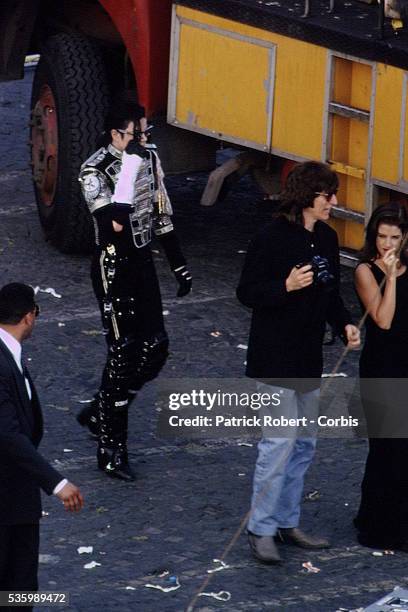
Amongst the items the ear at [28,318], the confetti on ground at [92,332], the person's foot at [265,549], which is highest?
the ear at [28,318]

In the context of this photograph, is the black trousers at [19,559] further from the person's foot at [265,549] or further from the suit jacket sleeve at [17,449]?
the person's foot at [265,549]

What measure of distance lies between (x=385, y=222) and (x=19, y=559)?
2.27 m

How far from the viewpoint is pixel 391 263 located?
295 inches

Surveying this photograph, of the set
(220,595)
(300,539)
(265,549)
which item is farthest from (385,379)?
(220,595)

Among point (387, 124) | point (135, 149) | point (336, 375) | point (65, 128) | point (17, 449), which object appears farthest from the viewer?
point (65, 128)

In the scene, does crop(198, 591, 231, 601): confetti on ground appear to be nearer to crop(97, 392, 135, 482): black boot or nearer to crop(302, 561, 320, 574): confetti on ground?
crop(302, 561, 320, 574): confetti on ground

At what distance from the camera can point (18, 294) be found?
251 inches

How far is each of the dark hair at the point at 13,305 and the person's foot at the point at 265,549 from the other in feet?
5.49

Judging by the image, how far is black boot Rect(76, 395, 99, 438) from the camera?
28.1ft

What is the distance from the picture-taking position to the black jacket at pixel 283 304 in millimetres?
7395

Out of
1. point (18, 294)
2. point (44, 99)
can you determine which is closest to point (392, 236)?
point (18, 294)

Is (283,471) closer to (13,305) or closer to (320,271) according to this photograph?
(320,271)

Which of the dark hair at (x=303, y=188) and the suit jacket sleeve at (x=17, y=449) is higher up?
the dark hair at (x=303, y=188)

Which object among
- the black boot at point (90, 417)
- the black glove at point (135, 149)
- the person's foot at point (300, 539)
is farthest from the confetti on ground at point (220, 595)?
the black glove at point (135, 149)
